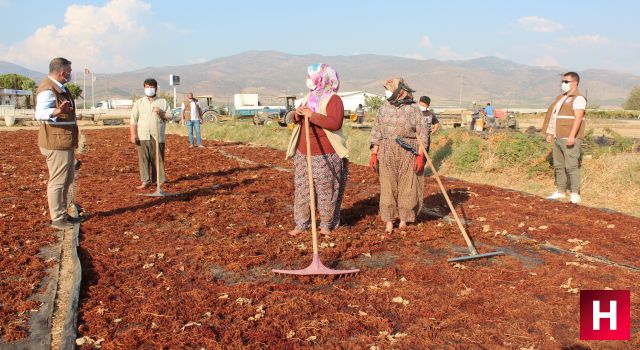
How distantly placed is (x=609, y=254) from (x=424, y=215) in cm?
226

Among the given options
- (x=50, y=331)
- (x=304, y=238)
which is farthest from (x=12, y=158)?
(x=50, y=331)

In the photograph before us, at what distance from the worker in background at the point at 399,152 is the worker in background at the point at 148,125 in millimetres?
3777

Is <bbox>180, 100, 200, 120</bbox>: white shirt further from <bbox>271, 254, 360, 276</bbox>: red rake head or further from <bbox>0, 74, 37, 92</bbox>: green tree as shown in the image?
<bbox>0, 74, 37, 92</bbox>: green tree

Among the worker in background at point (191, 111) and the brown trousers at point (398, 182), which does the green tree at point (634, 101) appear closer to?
the worker in background at point (191, 111)

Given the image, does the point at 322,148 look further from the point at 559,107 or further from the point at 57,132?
the point at 559,107

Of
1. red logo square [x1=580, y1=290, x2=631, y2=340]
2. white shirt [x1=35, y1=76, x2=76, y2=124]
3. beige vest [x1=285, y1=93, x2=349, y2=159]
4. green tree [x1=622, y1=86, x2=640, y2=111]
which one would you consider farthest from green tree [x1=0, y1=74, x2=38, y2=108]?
green tree [x1=622, y1=86, x2=640, y2=111]

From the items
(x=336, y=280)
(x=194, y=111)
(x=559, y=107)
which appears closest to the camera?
(x=336, y=280)

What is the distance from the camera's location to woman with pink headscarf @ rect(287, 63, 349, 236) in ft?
17.9

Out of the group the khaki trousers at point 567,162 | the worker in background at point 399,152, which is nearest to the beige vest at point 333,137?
the worker in background at point 399,152

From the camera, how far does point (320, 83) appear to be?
5.48 metres

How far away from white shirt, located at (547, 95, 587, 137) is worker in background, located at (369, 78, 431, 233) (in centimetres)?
300

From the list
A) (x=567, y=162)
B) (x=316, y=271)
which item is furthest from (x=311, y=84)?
(x=567, y=162)

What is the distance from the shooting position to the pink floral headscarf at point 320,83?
17.9ft

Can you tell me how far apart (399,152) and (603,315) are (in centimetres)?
319
